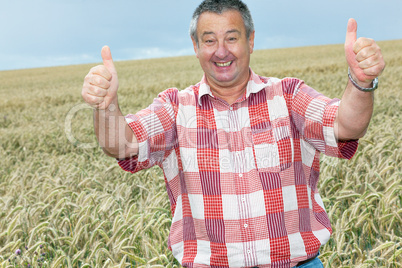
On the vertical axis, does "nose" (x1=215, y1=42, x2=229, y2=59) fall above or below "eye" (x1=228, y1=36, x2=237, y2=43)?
below

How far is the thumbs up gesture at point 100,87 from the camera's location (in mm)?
1731

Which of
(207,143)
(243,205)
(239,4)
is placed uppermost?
(239,4)

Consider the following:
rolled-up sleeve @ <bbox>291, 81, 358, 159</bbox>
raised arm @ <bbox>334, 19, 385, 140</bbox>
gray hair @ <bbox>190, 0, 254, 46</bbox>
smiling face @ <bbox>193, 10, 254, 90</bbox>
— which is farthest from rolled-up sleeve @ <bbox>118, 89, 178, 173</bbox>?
raised arm @ <bbox>334, 19, 385, 140</bbox>

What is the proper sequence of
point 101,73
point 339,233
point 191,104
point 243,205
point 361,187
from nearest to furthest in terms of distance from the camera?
point 101,73 → point 243,205 → point 191,104 → point 339,233 → point 361,187

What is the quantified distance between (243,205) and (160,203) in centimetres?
211

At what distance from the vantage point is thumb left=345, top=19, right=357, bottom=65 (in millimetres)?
1685

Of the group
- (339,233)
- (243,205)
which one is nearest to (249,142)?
(243,205)

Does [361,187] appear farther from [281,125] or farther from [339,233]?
[281,125]

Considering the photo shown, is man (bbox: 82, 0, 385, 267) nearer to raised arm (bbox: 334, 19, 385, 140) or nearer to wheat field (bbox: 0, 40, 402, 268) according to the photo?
raised arm (bbox: 334, 19, 385, 140)

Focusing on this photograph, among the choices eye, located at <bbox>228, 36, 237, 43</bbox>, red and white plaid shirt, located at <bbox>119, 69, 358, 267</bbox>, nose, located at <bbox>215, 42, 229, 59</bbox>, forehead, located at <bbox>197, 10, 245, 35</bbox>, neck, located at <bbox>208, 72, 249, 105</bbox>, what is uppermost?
forehead, located at <bbox>197, 10, 245, 35</bbox>

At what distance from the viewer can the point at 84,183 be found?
468cm

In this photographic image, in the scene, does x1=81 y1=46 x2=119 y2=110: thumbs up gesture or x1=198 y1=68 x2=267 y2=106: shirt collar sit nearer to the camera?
x1=81 y1=46 x2=119 y2=110: thumbs up gesture

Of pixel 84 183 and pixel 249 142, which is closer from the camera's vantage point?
pixel 249 142

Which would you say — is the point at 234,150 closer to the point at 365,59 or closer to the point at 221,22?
the point at 221,22
